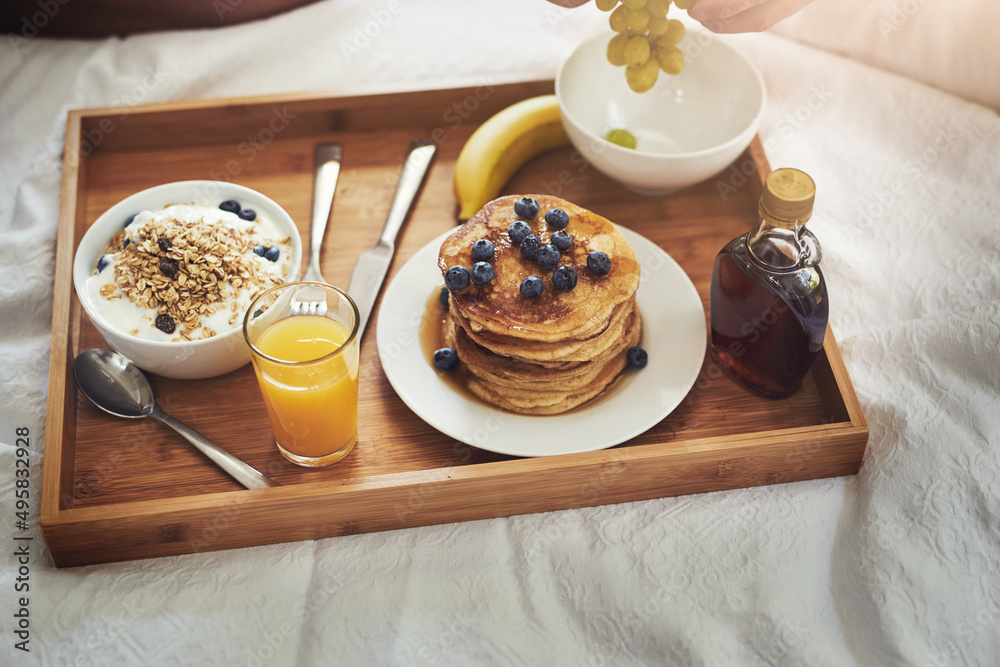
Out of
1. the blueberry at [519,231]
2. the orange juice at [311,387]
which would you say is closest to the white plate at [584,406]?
the orange juice at [311,387]

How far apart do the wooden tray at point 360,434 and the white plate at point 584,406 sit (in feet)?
0.17

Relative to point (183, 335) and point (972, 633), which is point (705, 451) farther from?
point (183, 335)

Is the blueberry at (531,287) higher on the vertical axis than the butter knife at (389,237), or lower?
higher

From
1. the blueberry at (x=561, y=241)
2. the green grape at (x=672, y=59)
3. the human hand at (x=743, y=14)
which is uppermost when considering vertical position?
the human hand at (x=743, y=14)

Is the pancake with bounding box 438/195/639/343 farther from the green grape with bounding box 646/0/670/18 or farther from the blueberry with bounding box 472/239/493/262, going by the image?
the green grape with bounding box 646/0/670/18

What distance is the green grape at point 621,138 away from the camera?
1.89m

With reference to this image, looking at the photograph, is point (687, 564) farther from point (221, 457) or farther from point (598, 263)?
point (221, 457)

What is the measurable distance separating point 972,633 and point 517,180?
50.8 inches

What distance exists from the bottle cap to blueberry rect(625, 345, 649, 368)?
36cm

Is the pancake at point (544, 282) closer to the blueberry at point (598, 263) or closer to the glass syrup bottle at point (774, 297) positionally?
the blueberry at point (598, 263)

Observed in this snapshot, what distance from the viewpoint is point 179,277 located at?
5.15 ft

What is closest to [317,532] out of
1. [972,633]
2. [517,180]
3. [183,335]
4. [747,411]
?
[183,335]

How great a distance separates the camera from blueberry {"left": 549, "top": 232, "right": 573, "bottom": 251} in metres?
1.50

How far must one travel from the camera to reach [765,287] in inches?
57.4
